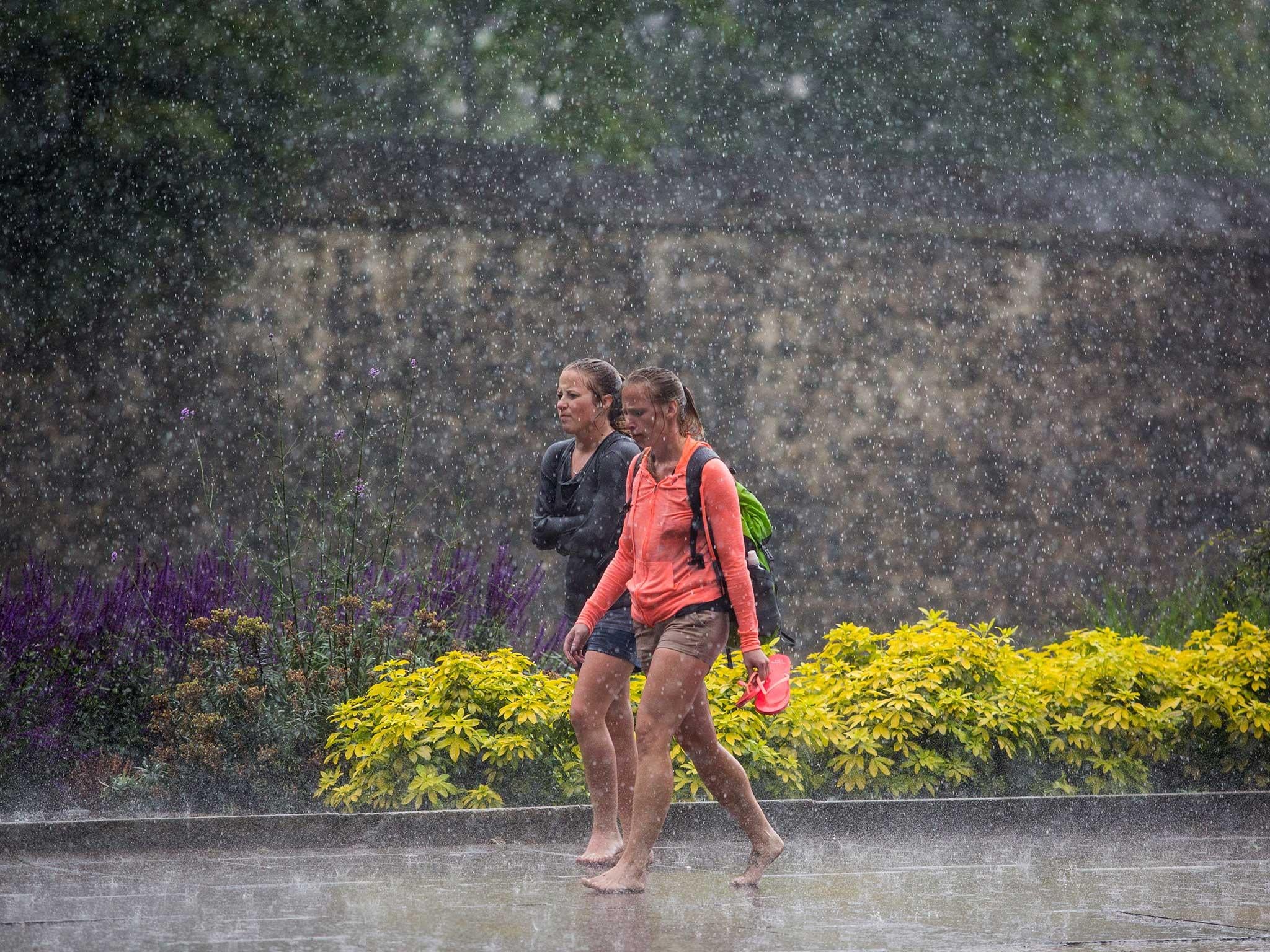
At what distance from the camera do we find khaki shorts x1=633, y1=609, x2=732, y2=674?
5.89 meters

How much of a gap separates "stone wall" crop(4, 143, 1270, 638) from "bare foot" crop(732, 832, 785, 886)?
5624 millimetres

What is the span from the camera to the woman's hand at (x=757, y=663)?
585cm

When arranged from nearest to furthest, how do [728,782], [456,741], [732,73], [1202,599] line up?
1. [728,782]
2. [456,741]
3. [1202,599]
4. [732,73]

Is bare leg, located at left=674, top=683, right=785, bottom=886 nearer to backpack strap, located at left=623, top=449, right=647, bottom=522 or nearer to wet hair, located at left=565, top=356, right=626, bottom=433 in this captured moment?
backpack strap, located at left=623, top=449, right=647, bottom=522

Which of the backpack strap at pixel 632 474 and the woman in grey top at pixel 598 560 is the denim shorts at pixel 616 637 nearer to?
the woman in grey top at pixel 598 560

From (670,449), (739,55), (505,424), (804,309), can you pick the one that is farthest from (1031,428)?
(739,55)

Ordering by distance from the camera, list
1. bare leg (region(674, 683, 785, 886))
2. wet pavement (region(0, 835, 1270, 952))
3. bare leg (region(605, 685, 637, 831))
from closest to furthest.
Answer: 1. wet pavement (region(0, 835, 1270, 952))
2. bare leg (region(674, 683, 785, 886))
3. bare leg (region(605, 685, 637, 831))

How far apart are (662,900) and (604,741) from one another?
759 mm

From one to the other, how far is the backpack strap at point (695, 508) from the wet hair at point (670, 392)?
123 millimetres

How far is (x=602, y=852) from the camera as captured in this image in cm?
662

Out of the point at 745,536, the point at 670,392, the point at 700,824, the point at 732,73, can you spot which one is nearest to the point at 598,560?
the point at 745,536

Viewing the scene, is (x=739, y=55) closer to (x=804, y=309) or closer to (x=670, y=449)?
(x=804, y=309)

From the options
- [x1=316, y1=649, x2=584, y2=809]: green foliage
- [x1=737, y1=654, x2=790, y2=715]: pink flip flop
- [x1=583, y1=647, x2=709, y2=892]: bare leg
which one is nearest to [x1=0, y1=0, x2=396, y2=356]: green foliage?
[x1=316, y1=649, x2=584, y2=809]: green foliage

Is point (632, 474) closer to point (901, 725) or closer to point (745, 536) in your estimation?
point (745, 536)
